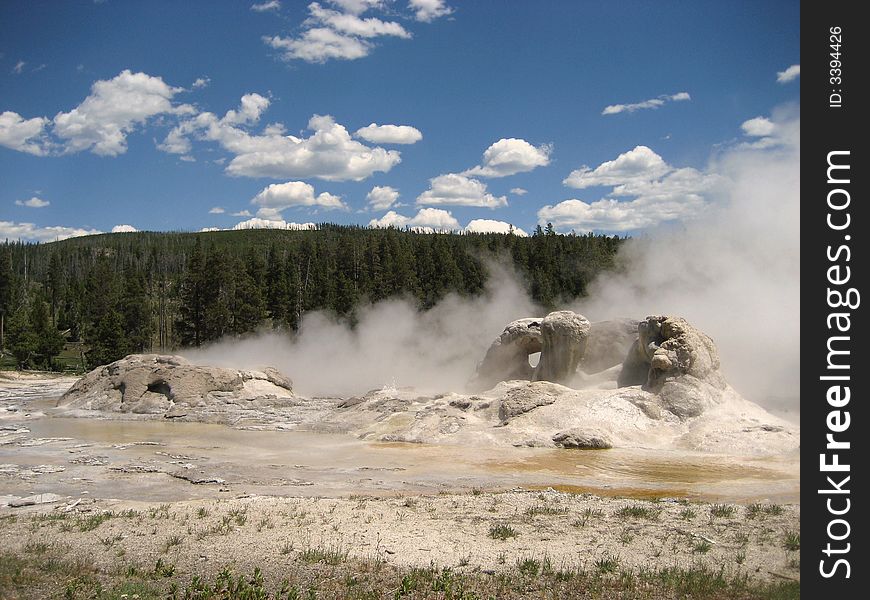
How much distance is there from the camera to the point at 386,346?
47.7 meters

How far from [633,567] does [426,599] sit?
2.61 m

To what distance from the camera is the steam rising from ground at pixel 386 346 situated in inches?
1624

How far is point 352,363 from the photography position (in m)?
45.4

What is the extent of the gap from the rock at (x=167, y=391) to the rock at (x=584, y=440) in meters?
12.7

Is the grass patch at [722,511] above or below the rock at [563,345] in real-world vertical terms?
below

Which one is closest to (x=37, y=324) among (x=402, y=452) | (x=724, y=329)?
(x=402, y=452)

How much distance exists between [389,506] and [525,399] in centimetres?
1002

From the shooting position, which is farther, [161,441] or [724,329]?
[724,329]

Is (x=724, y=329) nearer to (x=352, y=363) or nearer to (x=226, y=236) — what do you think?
(x=352, y=363)

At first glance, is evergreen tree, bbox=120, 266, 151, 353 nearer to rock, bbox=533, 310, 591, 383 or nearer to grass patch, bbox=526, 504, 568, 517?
rock, bbox=533, 310, 591, 383

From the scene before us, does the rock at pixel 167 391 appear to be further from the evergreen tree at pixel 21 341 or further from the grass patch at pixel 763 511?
the evergreen tree at pixel 21 341

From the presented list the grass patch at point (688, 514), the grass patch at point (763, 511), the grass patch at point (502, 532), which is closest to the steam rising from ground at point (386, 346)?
the grass patch at point (688, 514)

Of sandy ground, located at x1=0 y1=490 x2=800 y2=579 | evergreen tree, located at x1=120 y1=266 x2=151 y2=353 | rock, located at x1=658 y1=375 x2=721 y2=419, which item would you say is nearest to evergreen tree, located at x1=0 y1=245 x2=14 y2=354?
evergreen tree, located at x1=120 y1=266 x2=151 y2=353

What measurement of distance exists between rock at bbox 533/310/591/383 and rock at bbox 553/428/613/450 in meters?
6.31
